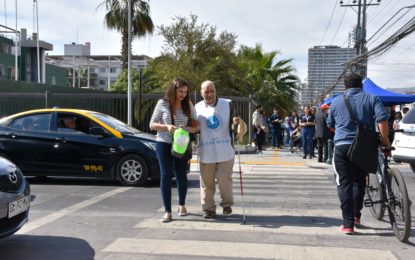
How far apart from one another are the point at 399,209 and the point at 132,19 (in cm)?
2447

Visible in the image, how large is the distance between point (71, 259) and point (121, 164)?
15.5ft

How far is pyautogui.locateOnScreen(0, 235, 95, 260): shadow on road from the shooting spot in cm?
500

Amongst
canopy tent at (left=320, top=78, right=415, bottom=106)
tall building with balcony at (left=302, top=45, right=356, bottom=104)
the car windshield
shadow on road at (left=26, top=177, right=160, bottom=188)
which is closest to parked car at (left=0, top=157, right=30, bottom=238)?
shadow on road at (left=26, top=177, right=160, bottom=188)

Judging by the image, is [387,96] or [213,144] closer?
[213,144]

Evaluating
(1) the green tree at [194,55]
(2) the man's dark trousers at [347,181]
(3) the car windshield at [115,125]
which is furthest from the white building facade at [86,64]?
(2) the man's dark trousers at [347,181]

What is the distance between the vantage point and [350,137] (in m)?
5.69

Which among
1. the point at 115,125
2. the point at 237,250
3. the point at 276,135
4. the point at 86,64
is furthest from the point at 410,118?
the point at 86,64

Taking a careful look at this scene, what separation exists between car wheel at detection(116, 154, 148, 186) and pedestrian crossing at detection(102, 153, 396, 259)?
1065 mm

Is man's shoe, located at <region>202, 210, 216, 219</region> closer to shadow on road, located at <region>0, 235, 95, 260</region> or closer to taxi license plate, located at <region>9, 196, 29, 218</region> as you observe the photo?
shadow on road, located at <region>0, 235, 95, 260</region>

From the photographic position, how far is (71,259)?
490 centimetres

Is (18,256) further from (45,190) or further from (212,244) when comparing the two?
(45,190)

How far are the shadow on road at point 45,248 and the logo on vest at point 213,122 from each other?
6.79 ft

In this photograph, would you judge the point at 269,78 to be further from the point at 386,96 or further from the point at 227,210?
the point at 227,210

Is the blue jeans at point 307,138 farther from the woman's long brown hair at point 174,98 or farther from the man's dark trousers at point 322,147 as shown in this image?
the woman's long brown hair at point 174,98
